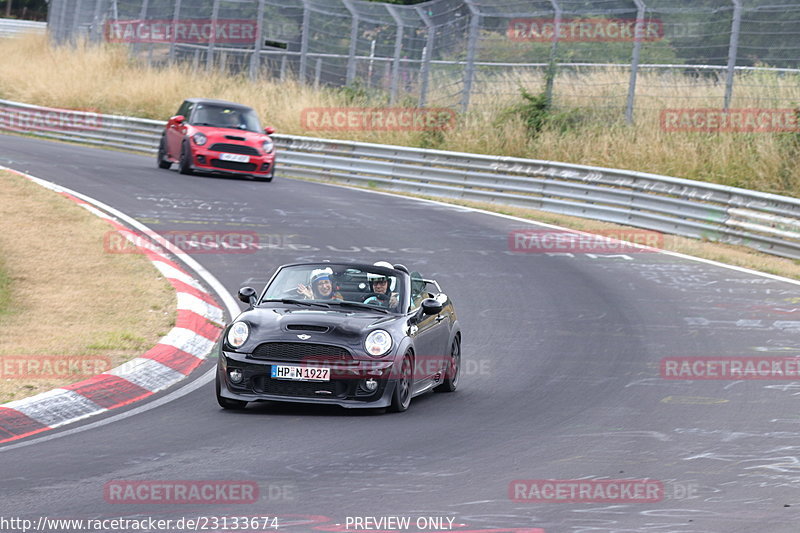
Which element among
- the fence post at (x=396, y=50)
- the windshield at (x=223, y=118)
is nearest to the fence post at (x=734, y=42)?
the windshield at (x=223, y=118)

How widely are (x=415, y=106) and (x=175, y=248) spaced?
15.4m

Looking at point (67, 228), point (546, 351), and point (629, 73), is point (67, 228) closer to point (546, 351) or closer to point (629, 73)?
point (546, 351)

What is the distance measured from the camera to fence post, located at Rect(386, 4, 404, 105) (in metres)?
32.5

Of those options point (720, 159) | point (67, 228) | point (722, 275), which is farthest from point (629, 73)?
point (67, 228)

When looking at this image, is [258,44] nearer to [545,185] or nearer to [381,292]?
[545,185]

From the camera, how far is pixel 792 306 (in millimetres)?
15930
